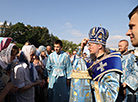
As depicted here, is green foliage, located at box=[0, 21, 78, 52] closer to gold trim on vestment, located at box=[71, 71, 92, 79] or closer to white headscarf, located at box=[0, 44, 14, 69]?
white headscarf, located at box=[0, 44, 14, 69]

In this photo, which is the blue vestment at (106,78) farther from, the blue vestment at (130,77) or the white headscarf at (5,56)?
the white headscarf at (5,56)

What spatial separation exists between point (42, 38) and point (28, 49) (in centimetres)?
5790

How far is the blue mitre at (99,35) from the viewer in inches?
95.8

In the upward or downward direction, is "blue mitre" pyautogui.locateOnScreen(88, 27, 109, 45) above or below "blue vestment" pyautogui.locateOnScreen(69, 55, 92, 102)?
above

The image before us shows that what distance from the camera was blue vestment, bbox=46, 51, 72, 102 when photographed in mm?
4844

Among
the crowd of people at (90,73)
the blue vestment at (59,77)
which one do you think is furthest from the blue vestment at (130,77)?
the blue vestment at (59,77)

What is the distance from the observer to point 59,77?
4820mm

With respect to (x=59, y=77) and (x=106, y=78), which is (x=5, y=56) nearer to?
(x=106, y=78)

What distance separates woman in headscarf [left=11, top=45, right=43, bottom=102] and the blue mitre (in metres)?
1.56

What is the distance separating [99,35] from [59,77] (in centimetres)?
291

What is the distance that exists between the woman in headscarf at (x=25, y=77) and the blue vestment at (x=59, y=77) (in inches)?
68.1

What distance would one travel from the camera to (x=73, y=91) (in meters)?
2.05

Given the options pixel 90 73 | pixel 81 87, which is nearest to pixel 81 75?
pixel 81 87

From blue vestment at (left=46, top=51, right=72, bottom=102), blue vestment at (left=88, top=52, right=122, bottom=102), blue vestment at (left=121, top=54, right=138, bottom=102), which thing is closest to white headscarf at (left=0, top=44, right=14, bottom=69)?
blue vestment at (left=88, top=52, right=122, bottom=102)
